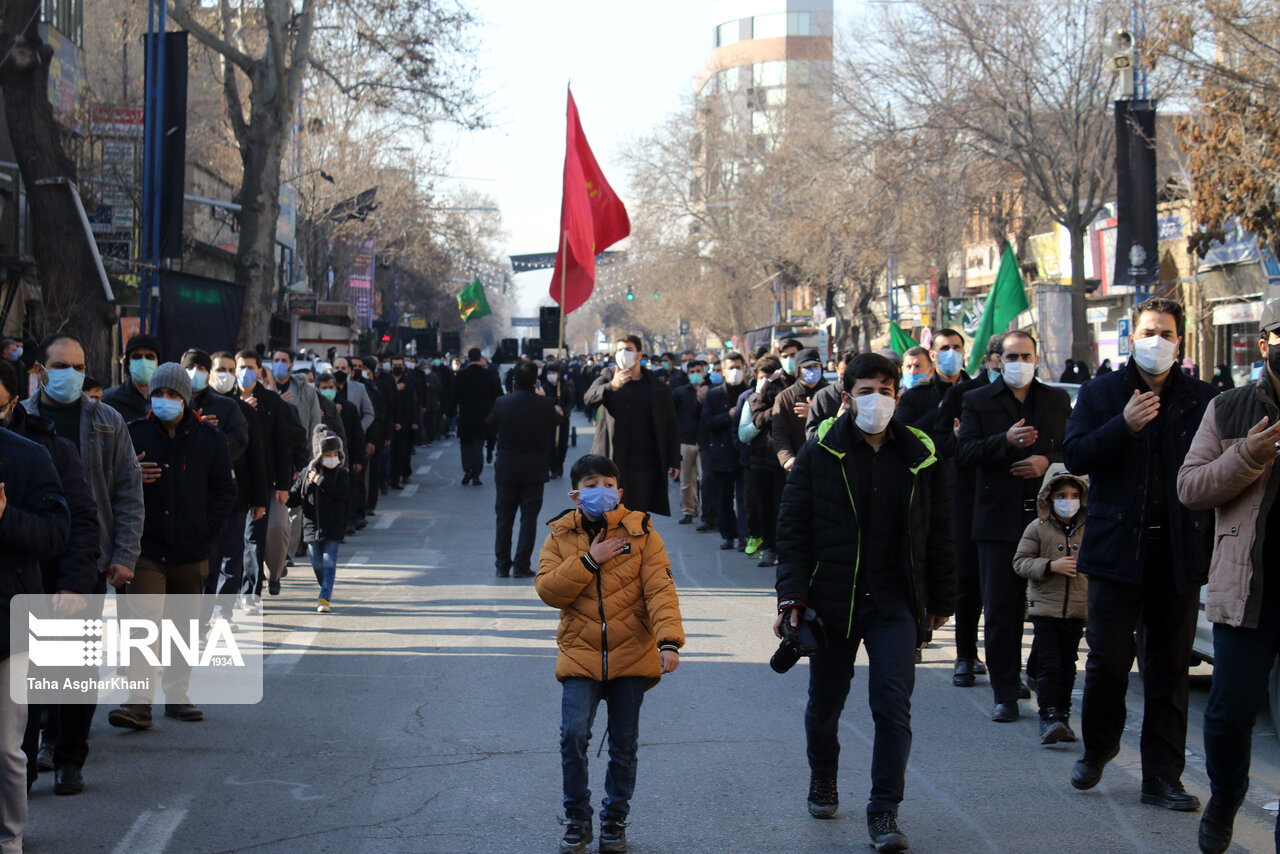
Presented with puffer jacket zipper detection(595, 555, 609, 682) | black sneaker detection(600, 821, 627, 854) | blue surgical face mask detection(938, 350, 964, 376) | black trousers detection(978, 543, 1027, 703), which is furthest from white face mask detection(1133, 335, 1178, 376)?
blue surgical face mask detection(938, 350, 964, 376)

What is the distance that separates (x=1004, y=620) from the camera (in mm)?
7207

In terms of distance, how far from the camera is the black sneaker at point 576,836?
493 cm

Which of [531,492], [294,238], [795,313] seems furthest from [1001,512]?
[795,313]

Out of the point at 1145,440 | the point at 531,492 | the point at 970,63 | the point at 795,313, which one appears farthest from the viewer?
the point at 795,313

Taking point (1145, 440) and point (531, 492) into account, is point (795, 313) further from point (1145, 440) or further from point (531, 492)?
point (1145, 440)

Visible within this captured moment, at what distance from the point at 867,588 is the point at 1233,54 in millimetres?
16696

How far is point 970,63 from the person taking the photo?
27062 mm

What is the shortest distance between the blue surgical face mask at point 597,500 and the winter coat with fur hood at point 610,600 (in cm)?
4

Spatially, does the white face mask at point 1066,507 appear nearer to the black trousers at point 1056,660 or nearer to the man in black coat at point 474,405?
the black trousers at point 1056,660

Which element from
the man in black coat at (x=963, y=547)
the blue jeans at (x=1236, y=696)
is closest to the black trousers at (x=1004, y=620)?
the man in black coat at (x=963, y=547)

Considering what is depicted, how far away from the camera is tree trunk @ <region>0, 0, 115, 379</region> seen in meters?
15.9

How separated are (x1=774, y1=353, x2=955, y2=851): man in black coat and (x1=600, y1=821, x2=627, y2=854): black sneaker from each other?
0.91m

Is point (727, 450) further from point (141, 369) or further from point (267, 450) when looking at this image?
point (141, 369)

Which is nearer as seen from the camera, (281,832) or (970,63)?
(281,832)
